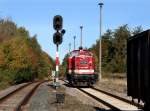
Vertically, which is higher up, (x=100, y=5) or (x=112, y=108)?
(x=100, y=5)

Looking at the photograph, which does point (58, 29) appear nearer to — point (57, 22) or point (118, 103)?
point (57, 22)

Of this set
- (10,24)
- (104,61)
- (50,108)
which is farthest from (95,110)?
(10,24)

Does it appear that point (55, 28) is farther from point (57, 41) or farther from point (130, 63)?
point (130, 63)

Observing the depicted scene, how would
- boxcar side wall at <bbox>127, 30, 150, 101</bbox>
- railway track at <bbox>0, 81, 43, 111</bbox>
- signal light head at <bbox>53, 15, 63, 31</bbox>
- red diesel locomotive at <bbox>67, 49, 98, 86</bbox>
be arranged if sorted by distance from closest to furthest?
boxcar side wall at <bbox>127, 30, 150, 101</bbox> → railway track at <bbox>0, 81, 43, 111</bbox> → signal light head at <bbox>53, 15, 63, 31</bbox> → red diesel locomotive at <bbox>67, 49, 98, 86</bbox>

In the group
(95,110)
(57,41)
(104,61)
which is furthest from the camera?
(104,61)

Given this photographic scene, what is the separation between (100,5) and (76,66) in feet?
53.3

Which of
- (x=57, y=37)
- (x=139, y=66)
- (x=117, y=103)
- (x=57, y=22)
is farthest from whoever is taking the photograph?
(x=57, y=22)

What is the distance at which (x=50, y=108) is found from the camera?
23781 millimetres

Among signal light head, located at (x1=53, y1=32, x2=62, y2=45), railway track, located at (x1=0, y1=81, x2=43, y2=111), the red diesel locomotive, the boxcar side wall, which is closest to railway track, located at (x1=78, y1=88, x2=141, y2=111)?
the boxcar side wall

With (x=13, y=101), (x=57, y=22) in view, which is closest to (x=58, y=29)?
(x=57, y=22)

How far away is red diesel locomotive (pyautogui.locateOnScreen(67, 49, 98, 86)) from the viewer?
48.2 m

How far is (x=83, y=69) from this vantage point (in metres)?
48.7

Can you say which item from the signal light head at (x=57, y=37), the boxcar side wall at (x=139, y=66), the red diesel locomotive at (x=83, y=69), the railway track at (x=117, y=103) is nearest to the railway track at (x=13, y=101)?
the signal light head at (x=57, y=37)

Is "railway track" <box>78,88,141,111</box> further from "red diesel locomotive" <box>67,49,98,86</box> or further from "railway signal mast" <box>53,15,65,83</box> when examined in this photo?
"red diesel locomotive" <box>67,49,98,86</box>
